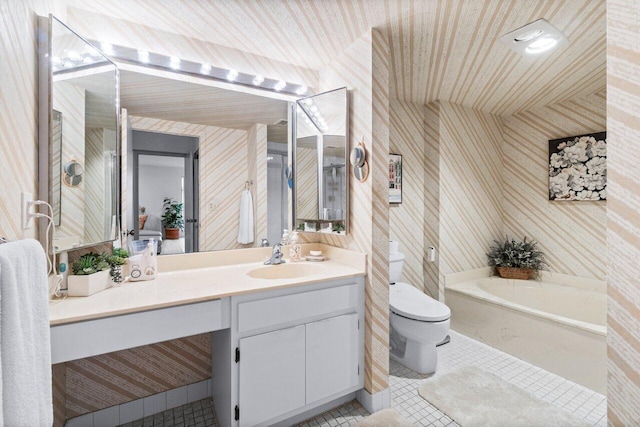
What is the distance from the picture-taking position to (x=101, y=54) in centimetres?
153

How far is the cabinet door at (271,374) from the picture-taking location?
Answer: 145cm

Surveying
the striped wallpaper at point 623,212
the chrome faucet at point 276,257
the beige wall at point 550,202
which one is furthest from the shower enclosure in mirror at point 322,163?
the beige wall at point 550,202

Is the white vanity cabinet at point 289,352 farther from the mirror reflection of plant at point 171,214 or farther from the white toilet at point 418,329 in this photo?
the mirror reflection of plant at point 171,214

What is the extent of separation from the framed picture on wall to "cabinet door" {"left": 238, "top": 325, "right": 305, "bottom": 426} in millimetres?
1747

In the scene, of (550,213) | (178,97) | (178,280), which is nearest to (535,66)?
(550,213)

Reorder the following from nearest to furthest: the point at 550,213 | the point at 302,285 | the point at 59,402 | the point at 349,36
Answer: the point at 59,402
the point at 302,285
the point at 349,36
the point at 550,213

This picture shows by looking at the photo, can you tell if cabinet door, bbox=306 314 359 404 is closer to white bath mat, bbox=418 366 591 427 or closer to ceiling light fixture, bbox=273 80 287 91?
white bath mat, bbox=418 366 591 427

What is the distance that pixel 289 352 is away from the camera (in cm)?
156

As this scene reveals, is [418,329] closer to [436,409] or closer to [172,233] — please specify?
[436,409]

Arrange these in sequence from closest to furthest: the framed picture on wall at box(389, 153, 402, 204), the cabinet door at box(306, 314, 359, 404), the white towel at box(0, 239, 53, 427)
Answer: the white towel at box(0, 239, 53, 427) < the cabinet door at box(306, 314, 359, 404) < the framed picture on wall at box(389, 153, 402, 204)

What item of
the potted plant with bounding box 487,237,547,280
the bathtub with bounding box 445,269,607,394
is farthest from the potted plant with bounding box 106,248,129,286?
the potted plant with bounding box 487,237,547,280

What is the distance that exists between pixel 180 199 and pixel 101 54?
0.85 m

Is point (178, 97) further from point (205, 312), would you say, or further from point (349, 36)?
point (205, 312)

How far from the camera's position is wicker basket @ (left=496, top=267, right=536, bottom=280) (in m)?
3.06
